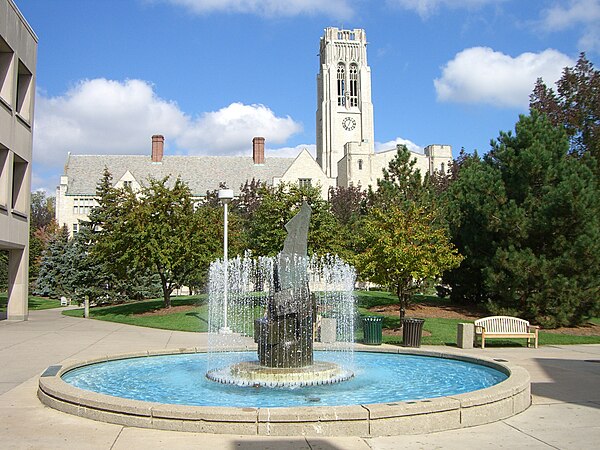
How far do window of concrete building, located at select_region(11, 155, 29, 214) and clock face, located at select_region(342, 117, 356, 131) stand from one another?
283 feet

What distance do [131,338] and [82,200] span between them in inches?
2402

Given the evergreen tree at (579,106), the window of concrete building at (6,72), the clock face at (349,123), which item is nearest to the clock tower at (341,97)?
the clock face at (349,123)

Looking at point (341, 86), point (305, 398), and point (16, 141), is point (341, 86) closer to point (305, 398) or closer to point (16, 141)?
point (16, 141)

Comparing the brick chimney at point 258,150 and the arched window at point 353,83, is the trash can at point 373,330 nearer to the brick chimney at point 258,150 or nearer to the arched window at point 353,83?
the brick chimney at point 258,150

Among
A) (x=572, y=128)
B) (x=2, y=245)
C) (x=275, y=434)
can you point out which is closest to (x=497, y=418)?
(x=275, y=434)

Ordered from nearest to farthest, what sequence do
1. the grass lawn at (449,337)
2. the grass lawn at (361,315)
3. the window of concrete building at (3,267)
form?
1. the grass lawn at (449,337)
2. the grass lawn at (361,315)
3. the window of concrete building at (3,267)

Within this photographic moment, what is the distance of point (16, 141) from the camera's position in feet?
89.0

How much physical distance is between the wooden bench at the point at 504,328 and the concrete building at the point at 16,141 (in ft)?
65.4

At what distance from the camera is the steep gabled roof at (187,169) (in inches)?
3137

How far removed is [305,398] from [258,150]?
7647 centimetres

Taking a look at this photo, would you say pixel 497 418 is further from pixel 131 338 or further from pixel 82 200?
pixel 82 200

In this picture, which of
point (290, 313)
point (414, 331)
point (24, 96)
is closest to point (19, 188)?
point (24, 96)

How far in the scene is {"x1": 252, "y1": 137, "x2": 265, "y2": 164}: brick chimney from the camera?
275 feet

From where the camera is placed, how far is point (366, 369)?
12.9 meters
